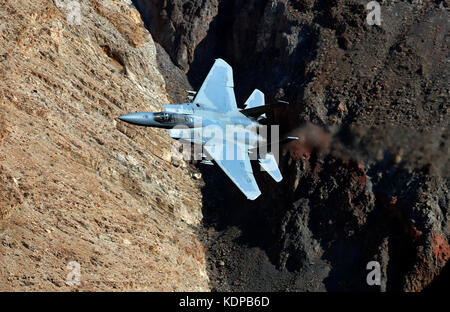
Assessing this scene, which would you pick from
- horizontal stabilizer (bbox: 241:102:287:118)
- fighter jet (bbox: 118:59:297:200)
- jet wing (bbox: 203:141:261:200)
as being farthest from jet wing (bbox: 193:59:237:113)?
jet wing (bbox: 203:141:261:200)

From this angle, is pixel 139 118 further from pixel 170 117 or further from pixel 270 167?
pixel 270 167

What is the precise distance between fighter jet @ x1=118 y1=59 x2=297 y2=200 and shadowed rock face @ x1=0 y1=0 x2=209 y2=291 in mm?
6045

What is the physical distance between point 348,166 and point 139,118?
18.0 metres

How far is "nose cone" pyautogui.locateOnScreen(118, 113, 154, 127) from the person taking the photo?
119 ft

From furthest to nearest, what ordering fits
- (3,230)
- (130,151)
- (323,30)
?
(323,30) → (130,151) → (3,230)

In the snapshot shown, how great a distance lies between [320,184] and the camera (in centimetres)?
4800

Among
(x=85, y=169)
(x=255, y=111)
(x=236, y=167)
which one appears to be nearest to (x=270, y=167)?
(x=236, y=167)

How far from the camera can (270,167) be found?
4109cm

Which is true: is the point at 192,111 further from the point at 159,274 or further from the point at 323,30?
the point at 323,30

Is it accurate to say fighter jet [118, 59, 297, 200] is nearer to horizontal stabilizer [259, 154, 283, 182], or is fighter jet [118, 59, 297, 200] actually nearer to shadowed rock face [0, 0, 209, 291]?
horizontal stabilizer [259, 154, 283, 182]

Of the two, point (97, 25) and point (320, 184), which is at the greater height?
point (97, 25)

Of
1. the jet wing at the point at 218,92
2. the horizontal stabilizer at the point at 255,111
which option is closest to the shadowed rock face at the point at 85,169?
the jet wing at the point at 218,92

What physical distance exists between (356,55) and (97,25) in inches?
814

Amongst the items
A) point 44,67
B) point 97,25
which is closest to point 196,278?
point 44,67
